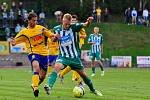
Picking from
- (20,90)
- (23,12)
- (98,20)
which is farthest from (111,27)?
(20,90)

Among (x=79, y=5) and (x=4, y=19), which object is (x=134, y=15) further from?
(x=4, y=19)

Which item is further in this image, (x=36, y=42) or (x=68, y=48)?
(x=36, y=42)

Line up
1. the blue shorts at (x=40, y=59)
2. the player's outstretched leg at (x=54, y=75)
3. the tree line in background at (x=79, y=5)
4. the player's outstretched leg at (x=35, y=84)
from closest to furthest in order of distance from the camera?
1. the player's outstretched leg at (x=35, y=84)
2. the player's outstretched leg at (x=54, y=75)
3. the blue shorts at (x=40, y=59)
4. the tree line in background at (x=79, y=5)

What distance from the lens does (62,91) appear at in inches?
702

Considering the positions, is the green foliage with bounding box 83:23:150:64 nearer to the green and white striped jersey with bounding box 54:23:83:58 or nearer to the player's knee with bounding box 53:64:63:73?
the green and white striped jersey with bounding box 54:23:83:58

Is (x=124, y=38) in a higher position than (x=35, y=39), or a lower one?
lower

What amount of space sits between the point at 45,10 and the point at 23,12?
10.4 meters

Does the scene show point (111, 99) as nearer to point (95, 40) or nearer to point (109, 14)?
point (95, 40)

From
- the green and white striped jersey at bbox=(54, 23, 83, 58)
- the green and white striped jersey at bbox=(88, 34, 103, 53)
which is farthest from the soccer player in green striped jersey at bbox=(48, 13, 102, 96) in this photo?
the green and white striped jersey at bbox=(88, 34, 103, 53)

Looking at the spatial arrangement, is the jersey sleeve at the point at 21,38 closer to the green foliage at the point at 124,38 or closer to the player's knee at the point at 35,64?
the player's knee at the point at 35,64

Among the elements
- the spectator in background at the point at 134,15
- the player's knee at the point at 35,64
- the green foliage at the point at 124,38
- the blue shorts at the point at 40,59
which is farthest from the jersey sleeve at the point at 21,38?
the spectator in background at the point at 134,15

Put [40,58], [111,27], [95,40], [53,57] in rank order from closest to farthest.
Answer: [40,58] < [53,57] < [95,40] < [111,27]

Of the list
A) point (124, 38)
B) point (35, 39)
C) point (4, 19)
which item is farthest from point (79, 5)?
point (35, 39)

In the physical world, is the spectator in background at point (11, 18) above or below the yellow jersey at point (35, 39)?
below
